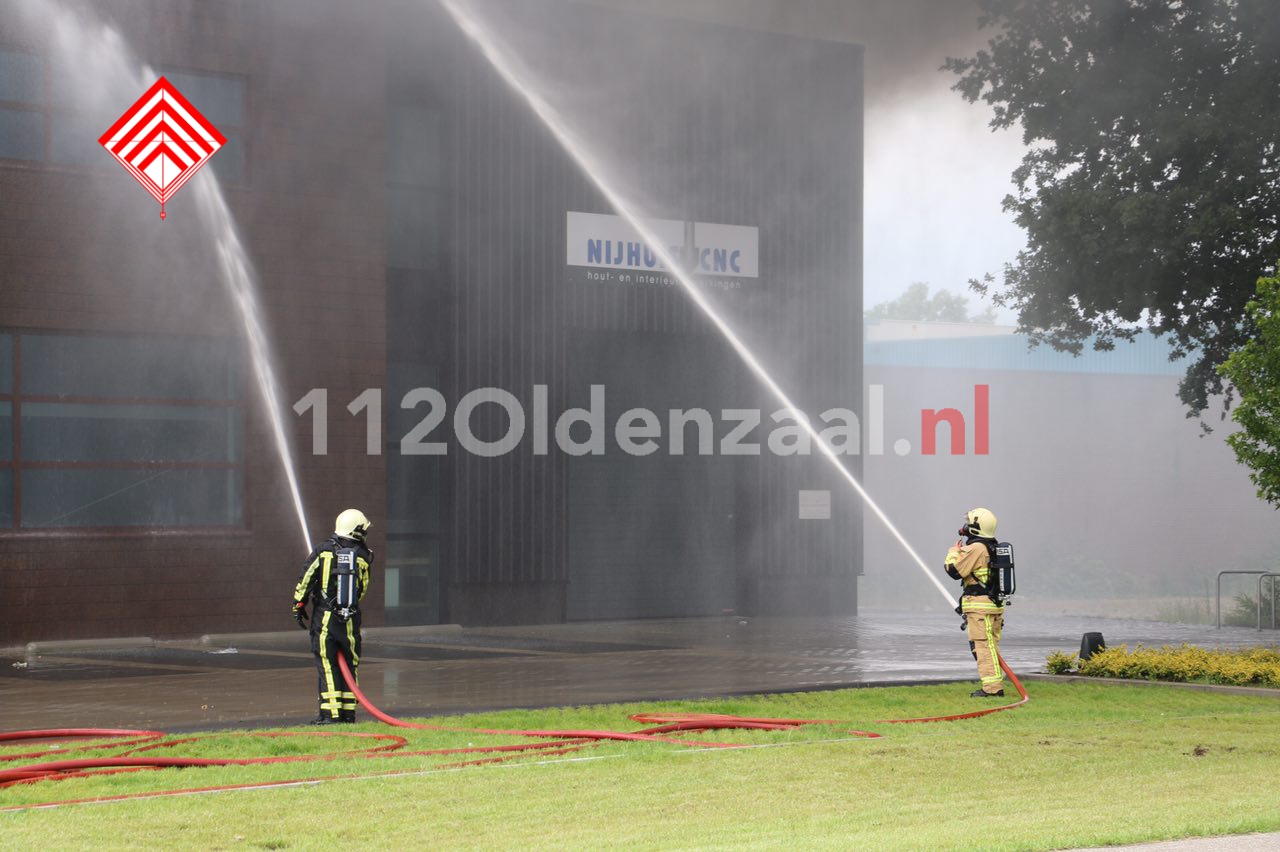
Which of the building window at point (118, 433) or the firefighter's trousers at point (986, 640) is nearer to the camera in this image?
the firefighter's trousers at point (986, 640)

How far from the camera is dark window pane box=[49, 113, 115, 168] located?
2289 centimetres

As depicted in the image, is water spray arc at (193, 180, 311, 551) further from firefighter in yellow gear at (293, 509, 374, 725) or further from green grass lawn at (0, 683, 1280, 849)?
green grass lawn at (0, 683, 1280, 849)

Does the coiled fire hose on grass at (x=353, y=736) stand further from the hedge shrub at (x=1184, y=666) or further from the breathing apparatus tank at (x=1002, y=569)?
the hedge shrub at (x=1184, y=666)

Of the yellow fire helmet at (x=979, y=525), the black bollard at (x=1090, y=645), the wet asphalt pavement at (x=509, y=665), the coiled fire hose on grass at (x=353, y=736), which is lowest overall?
the wet asphalt pavement at (x=509, y=665)

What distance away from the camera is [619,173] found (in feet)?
92.6

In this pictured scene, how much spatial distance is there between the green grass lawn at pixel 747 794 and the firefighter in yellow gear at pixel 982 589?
2.16 metres

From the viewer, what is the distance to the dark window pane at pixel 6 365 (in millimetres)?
22500

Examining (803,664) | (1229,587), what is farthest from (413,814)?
(1229,587)

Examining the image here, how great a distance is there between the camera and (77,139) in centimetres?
2302

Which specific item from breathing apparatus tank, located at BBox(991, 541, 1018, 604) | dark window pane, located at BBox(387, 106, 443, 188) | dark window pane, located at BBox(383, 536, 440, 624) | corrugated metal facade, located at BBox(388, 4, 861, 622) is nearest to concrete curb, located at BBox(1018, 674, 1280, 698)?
breathing apparatus tank, located at BBox(991, 541, 1018, 604)

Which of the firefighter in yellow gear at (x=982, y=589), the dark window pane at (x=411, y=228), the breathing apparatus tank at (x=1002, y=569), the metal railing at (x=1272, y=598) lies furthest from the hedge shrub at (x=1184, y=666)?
the dark window pane at (x=411, y=228)

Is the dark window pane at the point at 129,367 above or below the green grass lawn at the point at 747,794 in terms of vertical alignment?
above

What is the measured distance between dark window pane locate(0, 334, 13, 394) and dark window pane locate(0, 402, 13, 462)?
22cm
